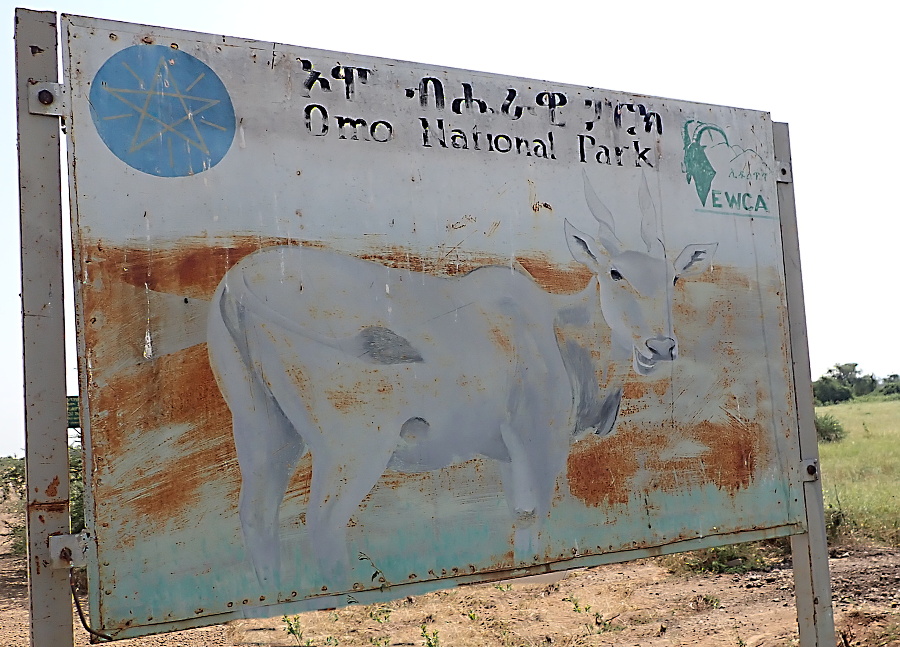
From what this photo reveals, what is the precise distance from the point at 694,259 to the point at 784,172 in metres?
0.78

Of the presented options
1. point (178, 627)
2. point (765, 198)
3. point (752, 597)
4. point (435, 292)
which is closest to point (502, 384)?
point (435, 292)

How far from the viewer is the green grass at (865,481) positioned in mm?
7598

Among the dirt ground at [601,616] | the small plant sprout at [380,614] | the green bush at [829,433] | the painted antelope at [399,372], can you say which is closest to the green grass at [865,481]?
the green bush at [829,433]

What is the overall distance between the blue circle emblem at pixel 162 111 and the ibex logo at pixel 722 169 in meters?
2.07

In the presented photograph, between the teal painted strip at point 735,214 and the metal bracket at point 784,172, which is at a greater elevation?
the metal bracket at point 784,172

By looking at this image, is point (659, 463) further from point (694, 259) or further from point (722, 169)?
point (722, 169)

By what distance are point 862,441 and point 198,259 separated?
1600 centimetres

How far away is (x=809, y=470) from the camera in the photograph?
3.72 metres

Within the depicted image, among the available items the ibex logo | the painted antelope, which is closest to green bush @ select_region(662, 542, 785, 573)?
the ibex logo

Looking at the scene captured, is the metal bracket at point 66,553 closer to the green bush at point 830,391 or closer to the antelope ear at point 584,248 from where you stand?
the antelope ear at point 584,248

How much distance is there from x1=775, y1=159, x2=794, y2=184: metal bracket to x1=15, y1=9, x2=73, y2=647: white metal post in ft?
→ 10.4

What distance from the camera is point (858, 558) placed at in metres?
6.87

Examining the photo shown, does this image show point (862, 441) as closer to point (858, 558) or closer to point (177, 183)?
point (858, 558)

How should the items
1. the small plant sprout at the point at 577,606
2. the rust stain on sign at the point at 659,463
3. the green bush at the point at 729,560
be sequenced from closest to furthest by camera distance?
the rust stain on sign at the point at 659,463, the small plant sprout at the point at 577,606, the green bush at the point at 729,560
